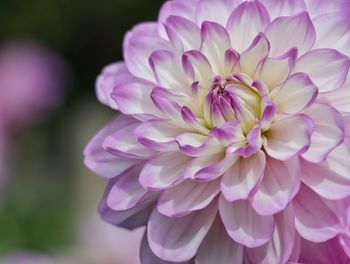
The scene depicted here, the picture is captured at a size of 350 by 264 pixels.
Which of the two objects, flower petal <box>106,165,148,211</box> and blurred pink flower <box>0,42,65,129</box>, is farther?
blurred pink flower <box>0,42,65,129</box>

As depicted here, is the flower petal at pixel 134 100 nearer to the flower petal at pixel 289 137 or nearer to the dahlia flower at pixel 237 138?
the dahlia flower at pixel 237 138

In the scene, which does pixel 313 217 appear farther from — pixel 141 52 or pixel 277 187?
pixel 141 52

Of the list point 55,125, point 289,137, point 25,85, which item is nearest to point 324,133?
point 289,137

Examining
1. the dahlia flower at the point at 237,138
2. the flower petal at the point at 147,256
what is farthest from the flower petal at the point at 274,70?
the flower petal at the point at 147,256

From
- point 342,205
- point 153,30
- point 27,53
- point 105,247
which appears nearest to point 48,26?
point 27,53

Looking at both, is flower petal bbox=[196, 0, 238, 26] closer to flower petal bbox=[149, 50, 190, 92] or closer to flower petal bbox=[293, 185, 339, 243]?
flower petal bbox=[149, 50, 190, 92]

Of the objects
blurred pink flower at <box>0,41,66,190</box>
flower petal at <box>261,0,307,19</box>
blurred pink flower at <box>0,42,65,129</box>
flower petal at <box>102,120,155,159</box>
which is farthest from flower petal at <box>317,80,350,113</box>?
blurred pink flower at <box>0,42,65,129</box>
